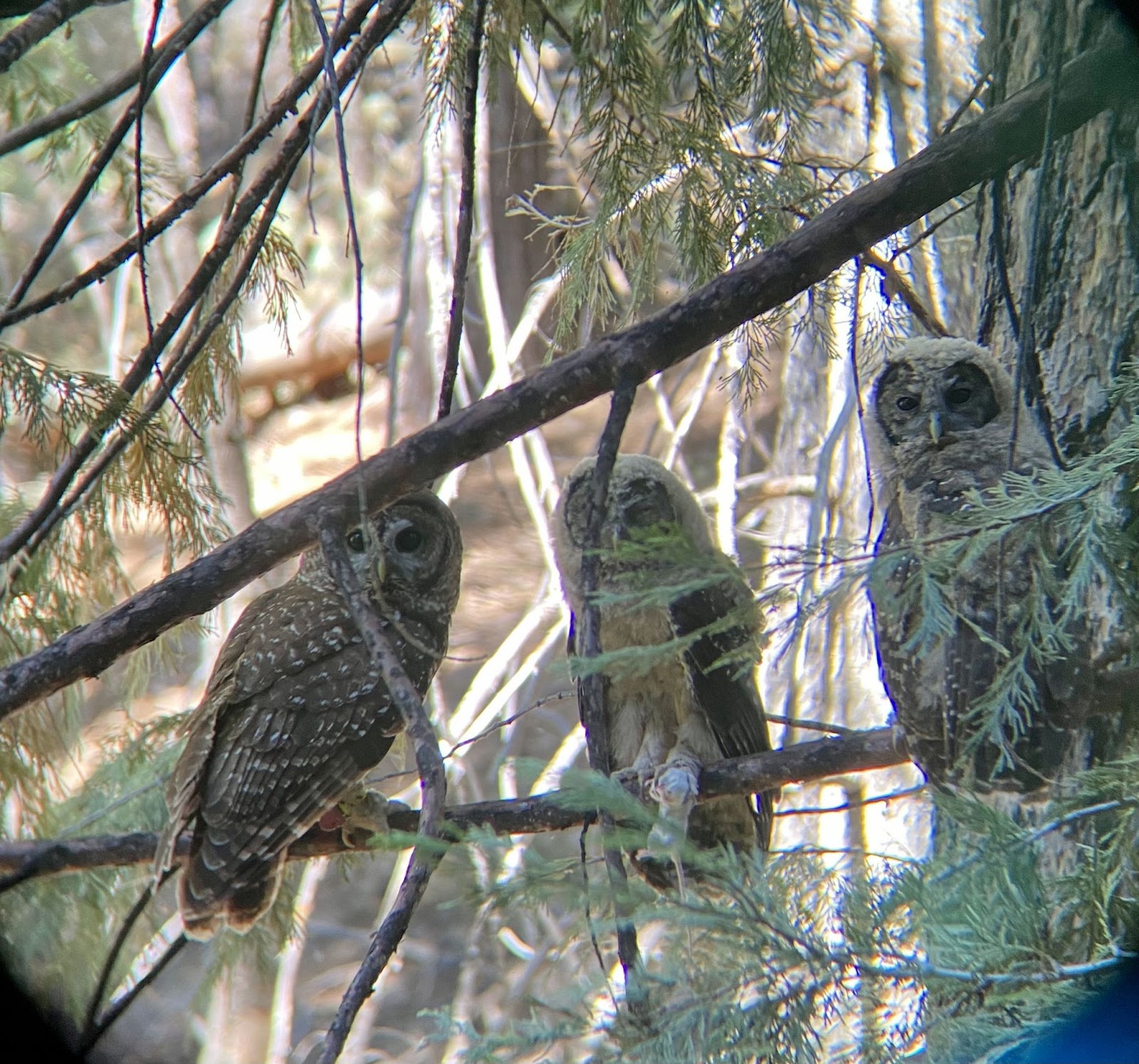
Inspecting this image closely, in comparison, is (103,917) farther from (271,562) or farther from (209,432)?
(209,432)

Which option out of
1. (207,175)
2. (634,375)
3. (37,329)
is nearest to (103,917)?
(207,175)

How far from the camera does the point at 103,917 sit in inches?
141

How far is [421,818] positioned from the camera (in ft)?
6.03

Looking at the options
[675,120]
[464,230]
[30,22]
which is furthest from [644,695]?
[30,22]

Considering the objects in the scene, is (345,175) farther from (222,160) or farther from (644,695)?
(644,695)

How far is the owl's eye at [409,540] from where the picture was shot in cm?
362

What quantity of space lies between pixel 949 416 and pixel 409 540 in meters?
1.73

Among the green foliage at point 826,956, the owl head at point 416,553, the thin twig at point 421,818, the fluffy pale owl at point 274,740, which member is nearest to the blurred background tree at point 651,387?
the green foliage at point 826,956

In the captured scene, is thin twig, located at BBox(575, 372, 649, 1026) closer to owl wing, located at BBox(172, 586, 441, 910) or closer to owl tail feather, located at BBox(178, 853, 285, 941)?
owl wing, located at BBox(172, 586, 441, 910)

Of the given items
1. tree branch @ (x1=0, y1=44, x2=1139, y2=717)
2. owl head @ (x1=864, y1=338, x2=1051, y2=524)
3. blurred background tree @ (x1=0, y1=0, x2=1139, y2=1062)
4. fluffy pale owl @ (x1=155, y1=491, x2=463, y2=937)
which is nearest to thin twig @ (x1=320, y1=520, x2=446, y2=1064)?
blurred background tree @ (x1=0, y1=0, x2=1139, y2=1062)

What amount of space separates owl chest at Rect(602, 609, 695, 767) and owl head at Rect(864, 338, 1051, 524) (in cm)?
82

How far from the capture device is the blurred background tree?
172 centimetres

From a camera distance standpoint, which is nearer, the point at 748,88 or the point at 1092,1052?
the point at 1092,1052

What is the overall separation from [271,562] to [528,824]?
88cm
